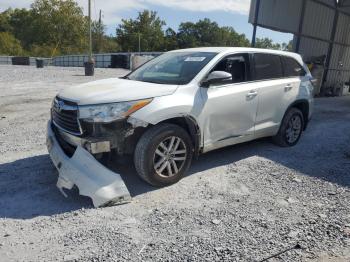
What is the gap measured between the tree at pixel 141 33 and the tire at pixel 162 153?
207 ft

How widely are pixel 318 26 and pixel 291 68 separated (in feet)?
43.7

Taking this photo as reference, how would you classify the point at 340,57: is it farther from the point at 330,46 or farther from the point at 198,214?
the point at 198,214

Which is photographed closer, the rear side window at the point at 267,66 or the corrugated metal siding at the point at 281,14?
the rear side window at the point at 267,66

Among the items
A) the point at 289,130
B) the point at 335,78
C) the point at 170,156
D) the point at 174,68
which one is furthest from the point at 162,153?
the point at 335,78

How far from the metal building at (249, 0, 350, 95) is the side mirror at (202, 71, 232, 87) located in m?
10.3

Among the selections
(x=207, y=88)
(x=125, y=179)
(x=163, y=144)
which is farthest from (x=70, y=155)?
(x=207, y=88)

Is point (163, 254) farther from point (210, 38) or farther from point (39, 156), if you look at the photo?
point (210, 38)

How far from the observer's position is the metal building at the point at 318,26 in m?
14.9

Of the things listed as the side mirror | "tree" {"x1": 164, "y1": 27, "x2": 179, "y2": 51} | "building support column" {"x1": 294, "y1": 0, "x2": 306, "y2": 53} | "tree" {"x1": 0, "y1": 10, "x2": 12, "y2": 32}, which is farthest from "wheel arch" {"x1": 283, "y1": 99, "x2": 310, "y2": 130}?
"tree" {"x1": 0, "y1": 10, "x2": 12, "y2": 32}

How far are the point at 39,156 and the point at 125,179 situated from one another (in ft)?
5.67

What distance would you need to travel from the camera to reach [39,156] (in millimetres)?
5531

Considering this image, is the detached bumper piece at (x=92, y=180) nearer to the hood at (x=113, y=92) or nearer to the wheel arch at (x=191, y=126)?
the hood at (x=113, y=92)

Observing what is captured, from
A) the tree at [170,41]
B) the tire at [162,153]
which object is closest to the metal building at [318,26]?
the tire at [162,153]

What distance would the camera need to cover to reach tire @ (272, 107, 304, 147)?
6207 millimetres
